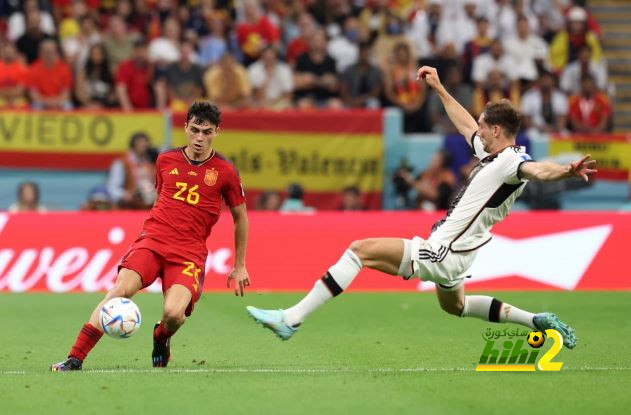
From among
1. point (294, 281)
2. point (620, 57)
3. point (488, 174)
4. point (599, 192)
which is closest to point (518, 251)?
point (294, 281)

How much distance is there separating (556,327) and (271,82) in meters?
12.0

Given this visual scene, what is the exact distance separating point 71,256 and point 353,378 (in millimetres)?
7626

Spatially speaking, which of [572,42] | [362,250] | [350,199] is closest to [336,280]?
[362,250]

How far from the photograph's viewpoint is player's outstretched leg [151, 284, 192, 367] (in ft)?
31.0

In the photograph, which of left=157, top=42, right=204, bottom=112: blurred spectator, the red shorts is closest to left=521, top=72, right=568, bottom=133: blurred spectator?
left=157, top=42, right=204, bottom=112: blurred spectator

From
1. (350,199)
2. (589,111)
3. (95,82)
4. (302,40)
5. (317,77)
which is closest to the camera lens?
(350,199)

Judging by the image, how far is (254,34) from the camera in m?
21.9

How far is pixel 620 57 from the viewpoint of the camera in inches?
1004

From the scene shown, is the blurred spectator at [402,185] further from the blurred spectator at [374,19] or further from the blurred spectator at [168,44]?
the blurred spectator at [168,44]

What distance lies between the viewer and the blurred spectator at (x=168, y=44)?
833 inches

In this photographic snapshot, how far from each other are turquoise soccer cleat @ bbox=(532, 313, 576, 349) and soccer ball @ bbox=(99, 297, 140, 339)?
322 cm

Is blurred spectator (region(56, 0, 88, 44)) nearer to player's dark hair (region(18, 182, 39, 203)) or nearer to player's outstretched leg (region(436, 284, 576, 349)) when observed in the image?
player's dark hair (region(18, 182, 39, 203))

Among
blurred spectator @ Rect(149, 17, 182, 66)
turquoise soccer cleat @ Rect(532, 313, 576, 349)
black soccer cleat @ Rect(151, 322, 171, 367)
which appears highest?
blurred spectator @ Rect(149, 17, 182, 66)

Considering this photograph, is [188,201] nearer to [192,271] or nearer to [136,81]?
[192,271]
